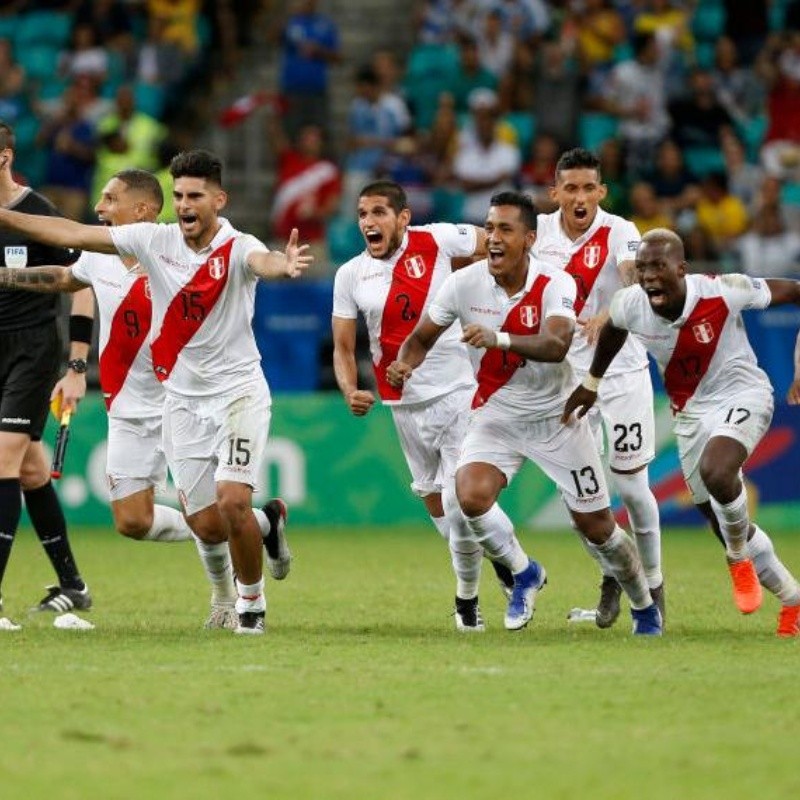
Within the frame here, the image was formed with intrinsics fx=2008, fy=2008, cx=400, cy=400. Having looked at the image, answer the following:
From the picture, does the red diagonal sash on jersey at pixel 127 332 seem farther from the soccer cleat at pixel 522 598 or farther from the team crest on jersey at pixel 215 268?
the soccer cleat at pixel 522 598

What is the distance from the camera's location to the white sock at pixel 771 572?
10.5 meters

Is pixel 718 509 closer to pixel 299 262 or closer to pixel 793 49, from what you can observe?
pixel 299 262

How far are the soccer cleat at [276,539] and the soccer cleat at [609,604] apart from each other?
2.00 metres

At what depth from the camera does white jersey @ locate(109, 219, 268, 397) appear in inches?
414

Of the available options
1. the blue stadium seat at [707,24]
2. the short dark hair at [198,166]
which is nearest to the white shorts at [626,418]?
the short dark hair at [198,166]

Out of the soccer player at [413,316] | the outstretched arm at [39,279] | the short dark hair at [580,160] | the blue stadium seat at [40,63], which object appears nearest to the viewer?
the outstretched arm at [39,279]

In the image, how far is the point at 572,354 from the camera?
37.0ft

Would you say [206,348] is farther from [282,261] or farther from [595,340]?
[595,340]

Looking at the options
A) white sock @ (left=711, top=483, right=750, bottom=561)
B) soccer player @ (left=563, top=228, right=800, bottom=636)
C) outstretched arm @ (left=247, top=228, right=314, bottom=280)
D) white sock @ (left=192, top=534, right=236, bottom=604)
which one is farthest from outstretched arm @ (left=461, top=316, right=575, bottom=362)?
white sock @ (left=192, top=534, right=236, bottom=604)

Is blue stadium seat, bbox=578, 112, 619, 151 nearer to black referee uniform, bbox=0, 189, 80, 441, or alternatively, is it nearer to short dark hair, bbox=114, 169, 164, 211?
short dark hair, bbox=114, 169, 164, 211

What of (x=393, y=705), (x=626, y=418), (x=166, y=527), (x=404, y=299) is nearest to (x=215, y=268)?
(x=404, y=299)

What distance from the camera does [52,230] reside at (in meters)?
10.2

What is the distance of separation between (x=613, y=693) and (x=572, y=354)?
3366 mm

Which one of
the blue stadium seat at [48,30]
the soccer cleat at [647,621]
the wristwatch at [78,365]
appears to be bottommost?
the soccer cleat at [647,621]
